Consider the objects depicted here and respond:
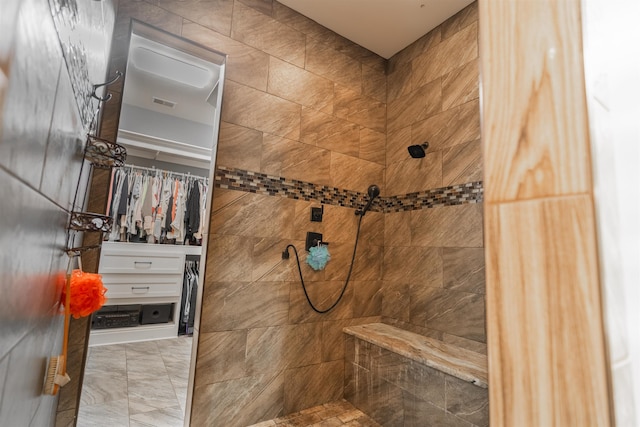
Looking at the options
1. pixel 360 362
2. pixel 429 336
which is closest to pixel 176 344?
pixel 360 362

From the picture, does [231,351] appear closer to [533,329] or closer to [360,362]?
[360,362]

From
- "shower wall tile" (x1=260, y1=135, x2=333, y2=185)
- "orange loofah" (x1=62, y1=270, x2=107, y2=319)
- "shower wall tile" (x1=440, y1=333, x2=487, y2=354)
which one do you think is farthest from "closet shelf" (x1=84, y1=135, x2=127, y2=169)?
"shower wall tile" (x1=440, y1=333, x2=487, y2=354)

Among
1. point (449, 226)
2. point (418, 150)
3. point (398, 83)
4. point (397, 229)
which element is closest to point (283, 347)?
point (397, 229)

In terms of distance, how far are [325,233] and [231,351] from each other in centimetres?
107

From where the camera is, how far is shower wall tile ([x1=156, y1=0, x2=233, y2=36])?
1.90 m

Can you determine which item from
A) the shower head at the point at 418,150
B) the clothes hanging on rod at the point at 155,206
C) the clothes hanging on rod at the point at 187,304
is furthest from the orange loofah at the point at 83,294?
the clothes hanging on rod at the point at 187,304

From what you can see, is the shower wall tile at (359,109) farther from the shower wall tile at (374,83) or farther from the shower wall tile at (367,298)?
the shower wall tile at (367,298)

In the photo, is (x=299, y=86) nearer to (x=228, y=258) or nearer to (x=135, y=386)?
(x=228, y=258)

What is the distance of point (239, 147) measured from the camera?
206 cm

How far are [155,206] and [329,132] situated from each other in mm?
2574

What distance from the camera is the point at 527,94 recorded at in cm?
32

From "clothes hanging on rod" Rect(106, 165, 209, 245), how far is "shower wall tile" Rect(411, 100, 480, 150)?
297 centimetres

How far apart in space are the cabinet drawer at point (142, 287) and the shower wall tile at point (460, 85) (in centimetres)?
363

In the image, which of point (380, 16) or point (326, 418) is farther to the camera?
point (380, 16)
